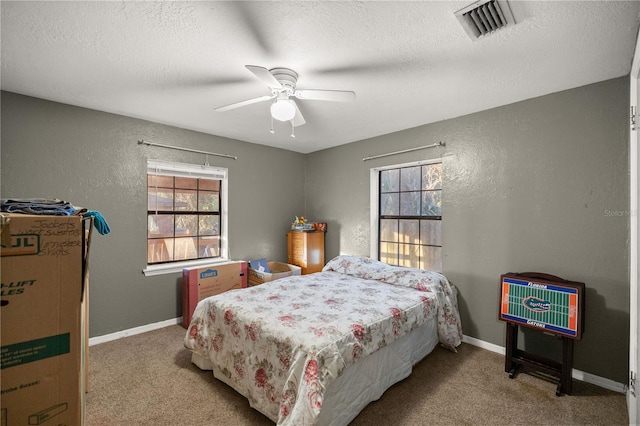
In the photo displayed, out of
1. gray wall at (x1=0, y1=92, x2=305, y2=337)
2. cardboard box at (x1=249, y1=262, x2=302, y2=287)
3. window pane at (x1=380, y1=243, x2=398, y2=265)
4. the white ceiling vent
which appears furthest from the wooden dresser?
the white ceiling vent

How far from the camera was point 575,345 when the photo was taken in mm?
2436

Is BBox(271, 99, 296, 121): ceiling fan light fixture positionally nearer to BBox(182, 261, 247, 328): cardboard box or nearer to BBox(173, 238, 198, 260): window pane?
BBox(182, 261, 247, 328): cardboard box

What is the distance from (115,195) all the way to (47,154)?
0.64 m

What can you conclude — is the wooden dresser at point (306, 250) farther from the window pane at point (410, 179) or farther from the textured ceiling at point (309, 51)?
the textured ceiling at point (309, 51)

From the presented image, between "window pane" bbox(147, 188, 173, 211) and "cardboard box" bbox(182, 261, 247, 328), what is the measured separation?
83 centimetres

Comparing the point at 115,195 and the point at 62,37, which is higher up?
the point at 62,37

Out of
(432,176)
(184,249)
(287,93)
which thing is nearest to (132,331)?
(184,249)

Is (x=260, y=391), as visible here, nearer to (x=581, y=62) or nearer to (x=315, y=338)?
(x=315, y=338)

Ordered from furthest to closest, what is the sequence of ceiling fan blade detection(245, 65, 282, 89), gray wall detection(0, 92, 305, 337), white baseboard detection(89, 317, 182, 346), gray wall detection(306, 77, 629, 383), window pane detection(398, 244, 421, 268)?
1. window pane detection(398, 244, 421, 268)
2. white baseboard detection(89, 317, 182, 346)
3. gray wall detection(0, 92, 305, 337)
4. gray wall detection(306, 77, 629, 383)
5. ceiling fan blade detection(245, 65, 282, 89)

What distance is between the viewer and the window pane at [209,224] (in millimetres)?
3961

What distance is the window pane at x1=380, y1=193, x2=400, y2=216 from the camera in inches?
151

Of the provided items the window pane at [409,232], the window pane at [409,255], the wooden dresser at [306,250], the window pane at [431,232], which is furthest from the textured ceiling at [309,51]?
the wooden dresser at [306,250]

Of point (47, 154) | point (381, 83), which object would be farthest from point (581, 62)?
point (47, 154)

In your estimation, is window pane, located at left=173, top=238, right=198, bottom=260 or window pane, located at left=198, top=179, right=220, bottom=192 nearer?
window pane, located at left=173, top=238, right=198, bottom=260
